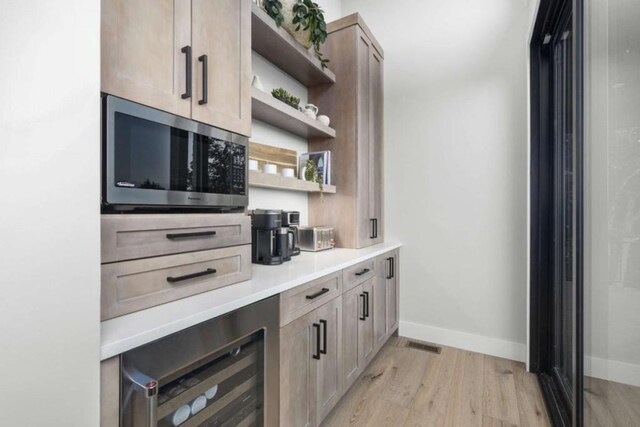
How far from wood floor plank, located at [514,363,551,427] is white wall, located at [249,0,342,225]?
6.13ft

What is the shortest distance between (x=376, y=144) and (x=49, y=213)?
2.46 metres

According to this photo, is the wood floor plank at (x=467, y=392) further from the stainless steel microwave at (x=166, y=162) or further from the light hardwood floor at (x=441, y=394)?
the stainless steel microwave at (x=166, y=162)

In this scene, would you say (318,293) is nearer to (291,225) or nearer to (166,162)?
(291,225)

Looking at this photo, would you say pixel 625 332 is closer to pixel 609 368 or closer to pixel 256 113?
pixel 609 368

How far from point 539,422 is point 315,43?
103 inches

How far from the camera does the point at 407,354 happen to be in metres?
2.52

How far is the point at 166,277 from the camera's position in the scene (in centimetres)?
100

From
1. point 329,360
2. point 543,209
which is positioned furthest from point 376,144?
point 329,360

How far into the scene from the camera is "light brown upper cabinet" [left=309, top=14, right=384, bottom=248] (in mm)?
2416

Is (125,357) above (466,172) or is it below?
below

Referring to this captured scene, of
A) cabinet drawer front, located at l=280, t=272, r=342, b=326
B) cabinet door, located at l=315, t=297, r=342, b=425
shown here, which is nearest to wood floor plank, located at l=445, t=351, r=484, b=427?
cabinet door, located at l=315, t=297, r=342, b=425

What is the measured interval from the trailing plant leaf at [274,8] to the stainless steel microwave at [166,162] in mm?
853

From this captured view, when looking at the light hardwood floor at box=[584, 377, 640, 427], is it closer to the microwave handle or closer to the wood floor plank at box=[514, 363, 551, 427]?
the wood floor plank at box=[514, 363, 551, 427]

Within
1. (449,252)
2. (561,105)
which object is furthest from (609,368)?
(449,252)
